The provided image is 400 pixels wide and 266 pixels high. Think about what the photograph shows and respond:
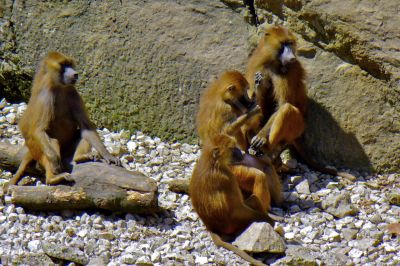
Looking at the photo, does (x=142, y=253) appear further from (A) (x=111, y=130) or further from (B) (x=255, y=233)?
(A) (x=111, y=130)

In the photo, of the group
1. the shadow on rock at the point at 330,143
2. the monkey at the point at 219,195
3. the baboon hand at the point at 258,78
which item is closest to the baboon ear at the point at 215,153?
the monkey at the point at 219,195

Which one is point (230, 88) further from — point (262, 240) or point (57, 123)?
point (57, 123)

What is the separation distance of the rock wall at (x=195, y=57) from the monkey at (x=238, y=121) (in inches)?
49.8

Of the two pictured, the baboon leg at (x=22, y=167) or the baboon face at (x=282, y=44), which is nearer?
the baboon leg at (x=22, y=167)

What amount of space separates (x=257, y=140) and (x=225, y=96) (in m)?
0.88

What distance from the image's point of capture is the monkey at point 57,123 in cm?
987

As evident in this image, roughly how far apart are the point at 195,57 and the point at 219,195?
8.84 ft

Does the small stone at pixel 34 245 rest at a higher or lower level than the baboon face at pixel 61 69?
lower

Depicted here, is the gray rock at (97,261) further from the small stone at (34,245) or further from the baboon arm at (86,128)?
the baboon arm at (86,128)

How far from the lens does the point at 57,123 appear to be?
1016 cm

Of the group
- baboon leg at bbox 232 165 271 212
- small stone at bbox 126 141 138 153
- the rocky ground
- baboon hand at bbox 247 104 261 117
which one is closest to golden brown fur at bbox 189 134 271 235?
the rocky ground

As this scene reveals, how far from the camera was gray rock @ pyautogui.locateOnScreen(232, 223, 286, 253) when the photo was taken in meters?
8.70

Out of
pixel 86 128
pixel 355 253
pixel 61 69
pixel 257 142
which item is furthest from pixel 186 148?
pixel 355 253

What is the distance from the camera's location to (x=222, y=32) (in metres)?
11.3
